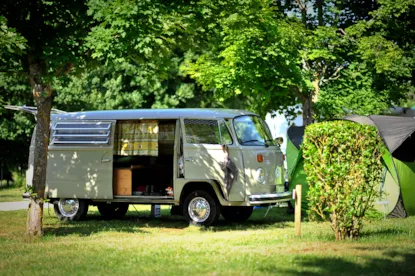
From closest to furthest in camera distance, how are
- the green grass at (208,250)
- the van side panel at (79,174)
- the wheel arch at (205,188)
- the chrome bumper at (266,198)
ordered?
the green grass at (208,250) < the chrome bumper at (266,198) < the wheel arch at (205,188) < the van side panel at (79,174)

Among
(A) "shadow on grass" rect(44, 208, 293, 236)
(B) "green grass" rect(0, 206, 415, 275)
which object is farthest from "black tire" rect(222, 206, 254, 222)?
(B) "green grass" rect(0, 206, 415, 275)

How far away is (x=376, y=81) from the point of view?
85.9 ft

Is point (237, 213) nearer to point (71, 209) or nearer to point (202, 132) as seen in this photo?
point (202, 132)

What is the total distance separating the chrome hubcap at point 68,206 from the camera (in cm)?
1791

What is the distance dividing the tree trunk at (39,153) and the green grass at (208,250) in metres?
0.34

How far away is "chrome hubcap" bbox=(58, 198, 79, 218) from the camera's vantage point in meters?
17.9

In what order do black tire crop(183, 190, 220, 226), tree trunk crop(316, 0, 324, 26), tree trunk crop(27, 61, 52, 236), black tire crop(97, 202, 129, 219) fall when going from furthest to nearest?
tree trunk crop(316, 0, 324, 26) → black tire crop(97, 202, 129, 219) → black tire crop(183, 190, 220, 226) → tree trunk crop(27, 61, 52, 236)

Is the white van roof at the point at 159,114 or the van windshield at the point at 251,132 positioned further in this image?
the white van roof at the point at 159,114

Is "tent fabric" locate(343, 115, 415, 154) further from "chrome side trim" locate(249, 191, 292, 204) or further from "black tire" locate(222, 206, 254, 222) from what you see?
"black tire" locate(222, 206, 254, 222)

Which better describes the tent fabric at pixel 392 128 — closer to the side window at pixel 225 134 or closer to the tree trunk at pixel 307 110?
the side window at pixel 225 134

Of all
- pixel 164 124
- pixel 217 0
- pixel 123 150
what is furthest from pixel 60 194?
pixel 217 0

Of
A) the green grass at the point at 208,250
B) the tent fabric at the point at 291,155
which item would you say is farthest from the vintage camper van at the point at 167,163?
the tent fabric at the point at 291,155

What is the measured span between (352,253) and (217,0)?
5.94m

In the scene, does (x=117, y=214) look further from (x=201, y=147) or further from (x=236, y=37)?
(x=236, y=37)
